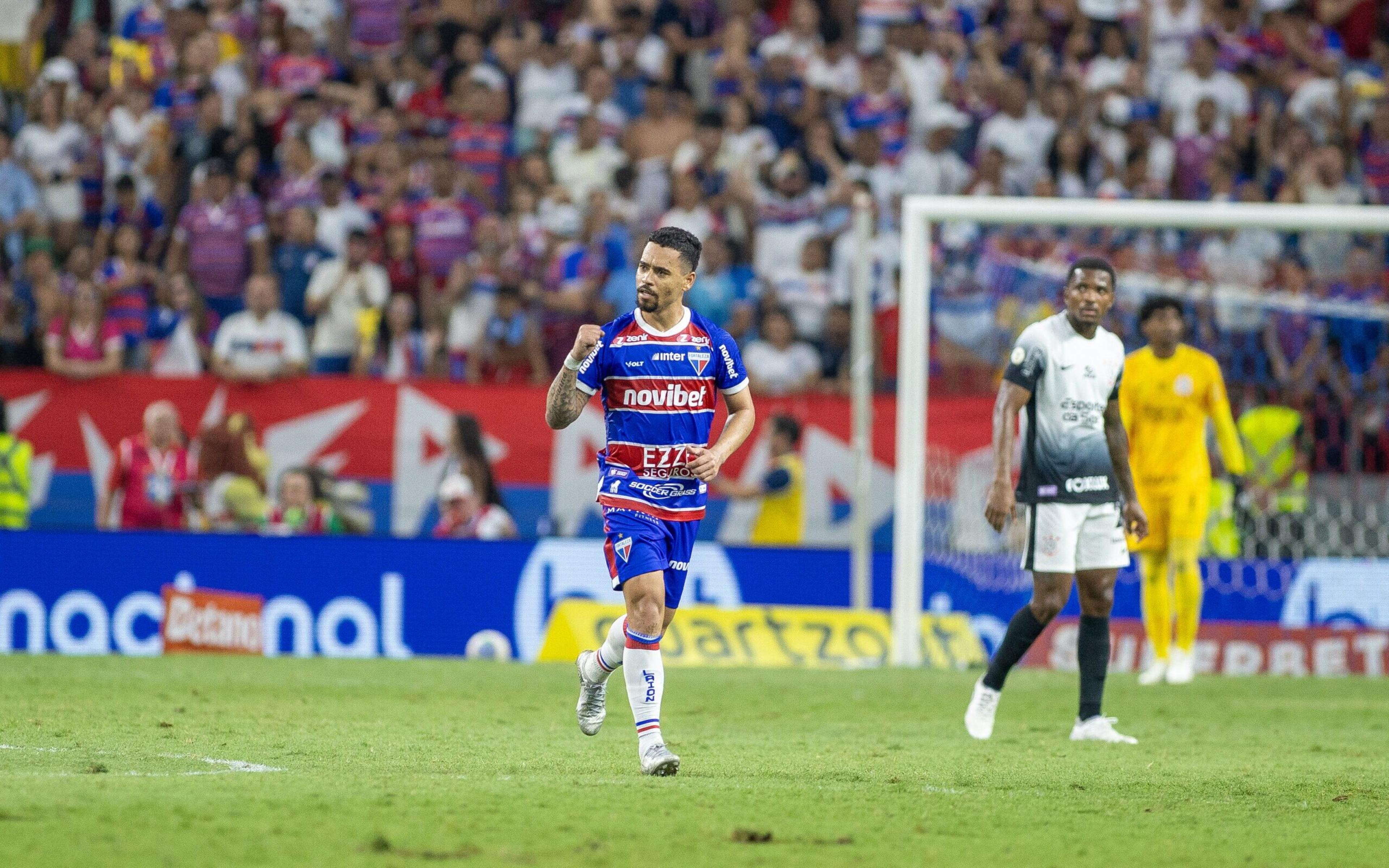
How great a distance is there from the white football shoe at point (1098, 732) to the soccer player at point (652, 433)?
9.31 ft

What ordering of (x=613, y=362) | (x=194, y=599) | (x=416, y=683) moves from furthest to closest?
(x=194, y=599) → (x=416, y=683) → (x=613, y=362)

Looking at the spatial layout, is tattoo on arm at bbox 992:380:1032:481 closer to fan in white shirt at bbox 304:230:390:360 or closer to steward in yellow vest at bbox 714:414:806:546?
steward in yellow vest at bbox 714:414:806:546

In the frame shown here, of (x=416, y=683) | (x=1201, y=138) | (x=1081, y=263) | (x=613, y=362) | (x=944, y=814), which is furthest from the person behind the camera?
(x=1201, y=138)

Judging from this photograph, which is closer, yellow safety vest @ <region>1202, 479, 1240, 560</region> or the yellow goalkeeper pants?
the yellow goalkeeper pants

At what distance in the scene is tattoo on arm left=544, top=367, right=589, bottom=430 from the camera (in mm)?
7598

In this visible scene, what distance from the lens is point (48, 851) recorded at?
5.27m

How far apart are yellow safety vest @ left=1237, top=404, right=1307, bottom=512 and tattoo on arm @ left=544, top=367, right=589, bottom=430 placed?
9.76m

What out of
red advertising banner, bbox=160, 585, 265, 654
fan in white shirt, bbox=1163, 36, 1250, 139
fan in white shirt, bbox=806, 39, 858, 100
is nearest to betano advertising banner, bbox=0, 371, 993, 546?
red advertising banner, bbox=160, 585, 265, 654

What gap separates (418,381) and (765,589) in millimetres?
3602

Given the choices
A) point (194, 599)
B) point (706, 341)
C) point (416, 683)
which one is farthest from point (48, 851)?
point (194, 599)

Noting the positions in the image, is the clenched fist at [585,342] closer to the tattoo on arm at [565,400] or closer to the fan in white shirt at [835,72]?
the tattoo on arm at [565,400]

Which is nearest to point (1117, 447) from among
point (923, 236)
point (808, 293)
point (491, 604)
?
point (923, 236)

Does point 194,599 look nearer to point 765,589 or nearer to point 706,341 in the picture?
point 765,589

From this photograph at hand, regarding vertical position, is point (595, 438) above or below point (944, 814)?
above
